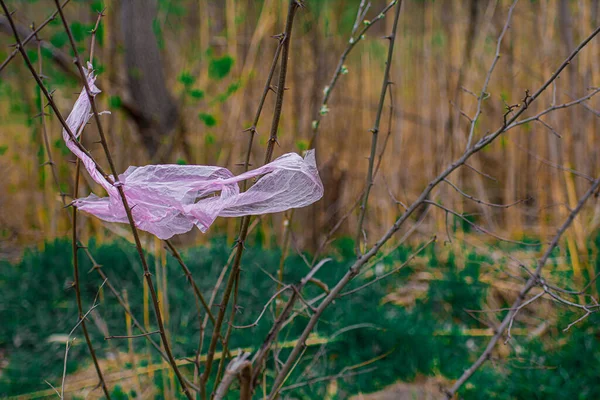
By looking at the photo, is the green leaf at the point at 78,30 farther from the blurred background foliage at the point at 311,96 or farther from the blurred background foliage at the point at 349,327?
the blurred background foliage at the point at 349,327

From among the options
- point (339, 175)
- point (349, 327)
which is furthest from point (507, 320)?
point (339, 175)

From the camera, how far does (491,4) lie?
10.5 ft

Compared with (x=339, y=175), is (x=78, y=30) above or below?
above

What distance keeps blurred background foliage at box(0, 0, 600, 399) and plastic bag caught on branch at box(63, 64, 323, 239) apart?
0.80 metres

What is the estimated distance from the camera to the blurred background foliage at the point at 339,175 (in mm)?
2074

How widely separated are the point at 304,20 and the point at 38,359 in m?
2.51

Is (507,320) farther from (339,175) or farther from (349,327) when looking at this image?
(339,175)

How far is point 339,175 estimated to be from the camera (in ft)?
12.0

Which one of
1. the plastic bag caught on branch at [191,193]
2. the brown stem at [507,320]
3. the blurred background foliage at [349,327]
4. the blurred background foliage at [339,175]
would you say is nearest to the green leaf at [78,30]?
the blurred background foliage at [339,175]

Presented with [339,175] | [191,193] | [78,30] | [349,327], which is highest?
[78,30]

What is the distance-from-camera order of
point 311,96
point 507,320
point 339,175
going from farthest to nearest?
point 339,175 → point 311,96 → point 507,320

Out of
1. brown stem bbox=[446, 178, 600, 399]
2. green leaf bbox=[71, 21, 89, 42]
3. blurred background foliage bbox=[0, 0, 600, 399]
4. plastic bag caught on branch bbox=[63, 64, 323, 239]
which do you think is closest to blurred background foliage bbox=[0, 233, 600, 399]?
blurred background foliage bbox=[0, 0, 600, 399]

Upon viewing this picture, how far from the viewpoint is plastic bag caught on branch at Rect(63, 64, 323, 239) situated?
901mm

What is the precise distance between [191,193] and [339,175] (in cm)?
275
